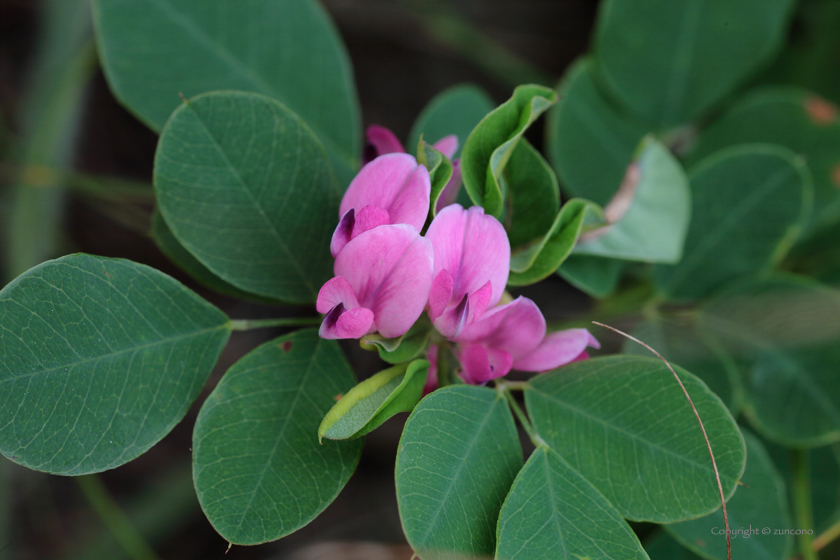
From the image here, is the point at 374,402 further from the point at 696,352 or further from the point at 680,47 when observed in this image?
the point at 680,47

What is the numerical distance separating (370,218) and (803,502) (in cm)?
77

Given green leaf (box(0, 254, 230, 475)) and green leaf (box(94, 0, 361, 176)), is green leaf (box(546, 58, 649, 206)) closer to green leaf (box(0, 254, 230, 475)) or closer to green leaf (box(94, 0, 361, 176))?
green leaf (box(94, 0, 361, 176))

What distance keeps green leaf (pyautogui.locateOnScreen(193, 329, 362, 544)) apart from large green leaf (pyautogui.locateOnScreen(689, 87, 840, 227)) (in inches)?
31.0

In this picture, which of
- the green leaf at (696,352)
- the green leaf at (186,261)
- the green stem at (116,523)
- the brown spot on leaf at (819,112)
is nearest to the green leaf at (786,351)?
the green leaf at (696,352)

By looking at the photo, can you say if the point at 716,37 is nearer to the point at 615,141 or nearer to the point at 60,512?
the point at 615,141

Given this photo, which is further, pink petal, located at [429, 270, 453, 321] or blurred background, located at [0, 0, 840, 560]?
blurred background, located at [0, 0, 840, 560]

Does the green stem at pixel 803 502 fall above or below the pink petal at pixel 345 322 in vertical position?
below

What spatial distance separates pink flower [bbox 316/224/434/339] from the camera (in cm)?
39

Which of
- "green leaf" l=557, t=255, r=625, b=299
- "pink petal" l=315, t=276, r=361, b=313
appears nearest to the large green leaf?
"green leaf" l=557, t=255, r=625, b=299

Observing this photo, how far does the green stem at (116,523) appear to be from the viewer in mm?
973

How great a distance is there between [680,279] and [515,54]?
74cm

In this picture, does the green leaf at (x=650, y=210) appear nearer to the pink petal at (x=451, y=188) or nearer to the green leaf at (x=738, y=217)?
the green leaf at (x=738, y=217)

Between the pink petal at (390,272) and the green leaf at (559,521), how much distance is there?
0.16 metres

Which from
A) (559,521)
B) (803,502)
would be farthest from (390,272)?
(803,502)
